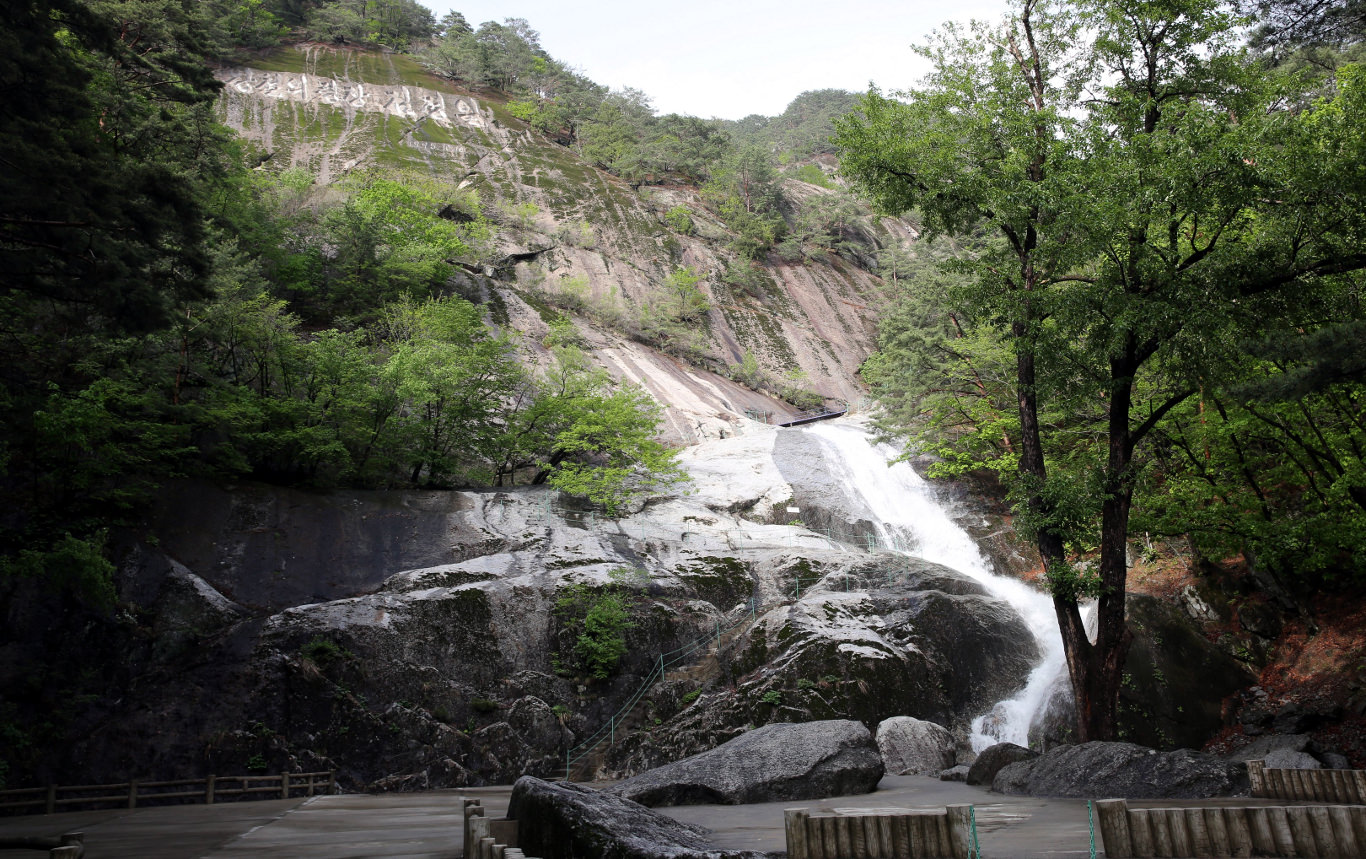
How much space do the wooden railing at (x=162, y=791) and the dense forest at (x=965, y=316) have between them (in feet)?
10.4

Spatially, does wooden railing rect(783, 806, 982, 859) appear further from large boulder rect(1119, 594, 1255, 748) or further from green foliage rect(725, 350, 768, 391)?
green foliage rect(725, 350, 768, 391)

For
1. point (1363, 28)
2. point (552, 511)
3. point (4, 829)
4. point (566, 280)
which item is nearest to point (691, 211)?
point (566, 280)

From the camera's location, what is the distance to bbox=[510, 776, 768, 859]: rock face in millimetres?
5320

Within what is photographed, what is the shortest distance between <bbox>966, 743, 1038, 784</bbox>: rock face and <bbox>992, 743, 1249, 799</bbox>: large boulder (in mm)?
1257

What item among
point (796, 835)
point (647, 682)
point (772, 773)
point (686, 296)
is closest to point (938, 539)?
point (647, 682)

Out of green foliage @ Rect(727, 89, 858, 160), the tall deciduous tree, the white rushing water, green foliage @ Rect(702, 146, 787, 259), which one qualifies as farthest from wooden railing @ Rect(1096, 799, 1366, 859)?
green foliage @ Rect(727, 89, 858, 160)

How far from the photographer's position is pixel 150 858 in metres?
7.16

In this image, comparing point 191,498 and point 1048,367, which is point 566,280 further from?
point 1048,367

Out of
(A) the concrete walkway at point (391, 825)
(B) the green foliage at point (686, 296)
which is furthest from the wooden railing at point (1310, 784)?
(B) the green foliage at point (686, 296)

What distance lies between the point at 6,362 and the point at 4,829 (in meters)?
10.0

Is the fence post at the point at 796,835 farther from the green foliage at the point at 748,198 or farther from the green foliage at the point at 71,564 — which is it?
the green foliage at the point at 748,198

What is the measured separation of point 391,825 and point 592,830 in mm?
4986

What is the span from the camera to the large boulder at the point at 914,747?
14141 mm

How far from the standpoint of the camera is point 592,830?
5.67 m
